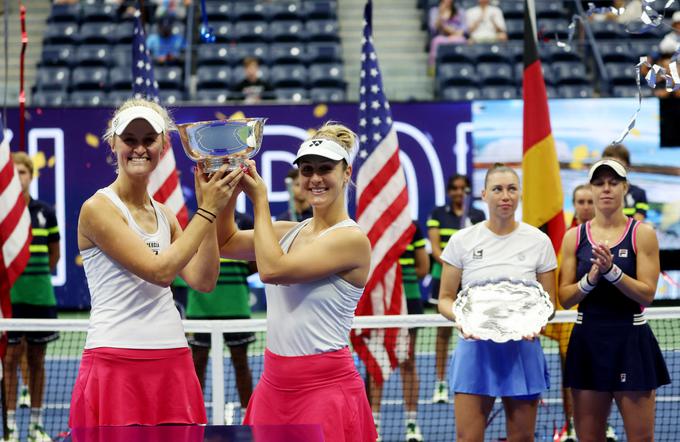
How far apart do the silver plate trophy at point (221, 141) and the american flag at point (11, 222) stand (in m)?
3.57

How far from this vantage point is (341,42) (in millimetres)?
15438

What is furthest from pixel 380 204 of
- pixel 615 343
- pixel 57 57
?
pixel 57 57

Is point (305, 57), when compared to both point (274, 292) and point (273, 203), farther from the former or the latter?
point (274, 292)

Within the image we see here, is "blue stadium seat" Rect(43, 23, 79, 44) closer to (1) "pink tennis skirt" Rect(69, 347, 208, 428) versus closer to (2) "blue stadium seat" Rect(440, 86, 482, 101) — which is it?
(2) "blue stadium seat" Rect(440, 86, 482, 101)

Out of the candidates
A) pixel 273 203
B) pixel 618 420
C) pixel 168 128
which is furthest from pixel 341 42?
pixel 168 128

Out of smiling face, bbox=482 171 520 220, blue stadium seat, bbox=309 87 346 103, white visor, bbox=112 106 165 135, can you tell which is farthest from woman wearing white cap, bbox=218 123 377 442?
blue stadium seat, bbox=309 87 346 103

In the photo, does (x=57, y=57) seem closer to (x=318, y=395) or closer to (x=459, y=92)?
(x=459, y=92)

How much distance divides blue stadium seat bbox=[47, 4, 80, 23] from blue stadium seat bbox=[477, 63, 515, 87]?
6.17 meters

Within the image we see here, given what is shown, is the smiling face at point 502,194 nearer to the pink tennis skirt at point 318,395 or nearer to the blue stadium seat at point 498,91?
the pink tennis skirt at point 318,395

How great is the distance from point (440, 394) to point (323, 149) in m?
4.57

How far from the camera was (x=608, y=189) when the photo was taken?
17.5 ft

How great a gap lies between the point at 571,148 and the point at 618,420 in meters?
4.58

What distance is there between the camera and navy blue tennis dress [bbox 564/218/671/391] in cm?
528

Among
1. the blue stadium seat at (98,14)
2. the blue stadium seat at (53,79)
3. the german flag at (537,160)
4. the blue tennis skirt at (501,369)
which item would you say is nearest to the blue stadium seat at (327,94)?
the blue stadium seat at (53,79)
